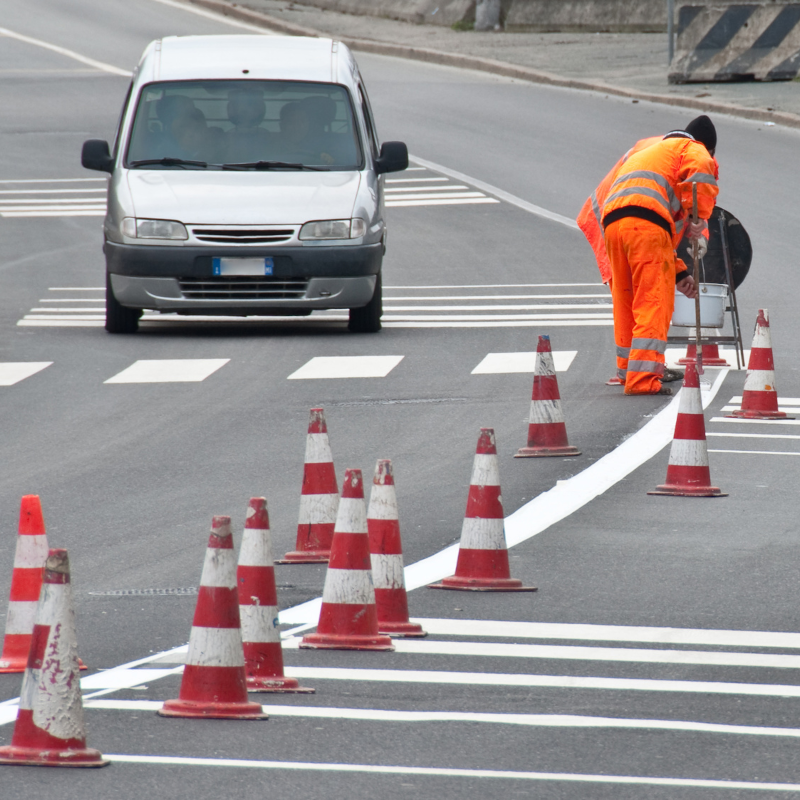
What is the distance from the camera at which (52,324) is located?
17.5 meters

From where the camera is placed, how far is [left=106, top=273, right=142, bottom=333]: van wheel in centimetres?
1669

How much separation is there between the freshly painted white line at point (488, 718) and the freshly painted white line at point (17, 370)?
851cm

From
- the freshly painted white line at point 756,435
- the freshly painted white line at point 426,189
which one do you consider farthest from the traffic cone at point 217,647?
the freshly painted white line at point 426,189

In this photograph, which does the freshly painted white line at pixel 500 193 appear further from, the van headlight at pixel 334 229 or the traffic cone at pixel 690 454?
the traffic cone at pixel 690 454

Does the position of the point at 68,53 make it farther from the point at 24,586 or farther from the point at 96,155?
the point at 24,586

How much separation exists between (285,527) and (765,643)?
2868 mm

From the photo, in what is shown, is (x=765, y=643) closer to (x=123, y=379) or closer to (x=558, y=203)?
(x=123, y=379)

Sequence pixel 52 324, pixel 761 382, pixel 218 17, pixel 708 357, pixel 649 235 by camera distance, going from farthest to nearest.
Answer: pixel 218 17, pixel 52 324, pixel 708 357, pixel 649 235, pixel 761 382

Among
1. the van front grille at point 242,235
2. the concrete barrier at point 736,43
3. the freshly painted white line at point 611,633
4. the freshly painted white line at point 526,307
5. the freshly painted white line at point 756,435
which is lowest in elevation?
the freshly painted white line at point 756,435

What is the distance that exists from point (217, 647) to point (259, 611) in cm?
47

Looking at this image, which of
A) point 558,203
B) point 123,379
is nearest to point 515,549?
point 123,379

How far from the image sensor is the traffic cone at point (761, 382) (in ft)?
39.8

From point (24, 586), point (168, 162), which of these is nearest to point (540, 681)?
point (24, 586)

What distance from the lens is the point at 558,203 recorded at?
24.8 metres
